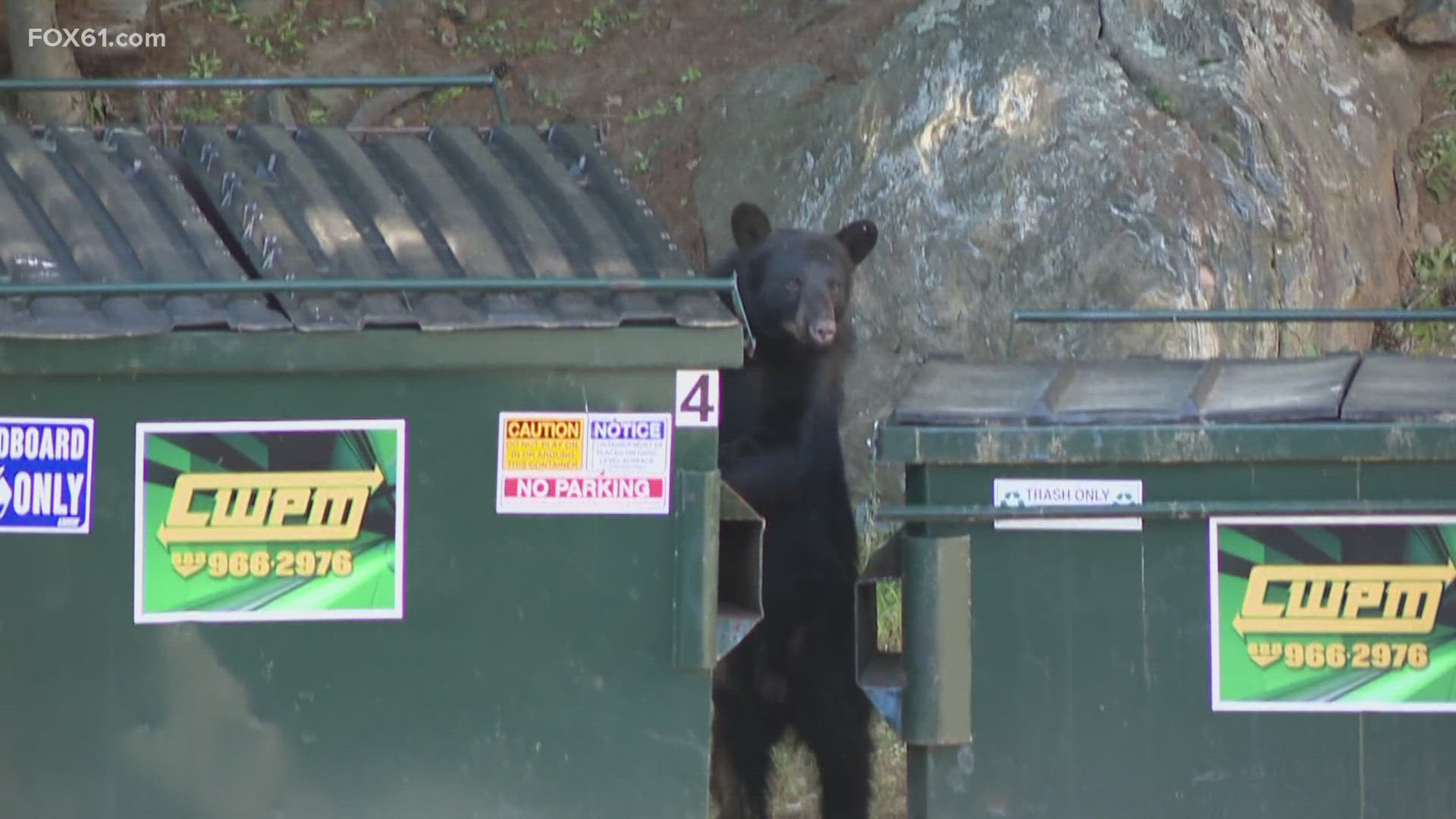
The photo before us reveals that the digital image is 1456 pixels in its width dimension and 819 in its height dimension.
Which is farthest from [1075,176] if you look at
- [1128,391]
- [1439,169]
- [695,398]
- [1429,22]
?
[695,398]

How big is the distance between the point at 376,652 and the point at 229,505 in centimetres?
41

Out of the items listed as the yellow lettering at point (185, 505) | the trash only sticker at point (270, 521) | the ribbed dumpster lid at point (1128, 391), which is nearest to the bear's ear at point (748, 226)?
the ribbed dumpster lid at point (1128, 391)

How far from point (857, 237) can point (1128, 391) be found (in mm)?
2921

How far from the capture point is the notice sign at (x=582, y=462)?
3.87 meters

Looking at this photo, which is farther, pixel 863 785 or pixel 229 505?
pixel 863 785

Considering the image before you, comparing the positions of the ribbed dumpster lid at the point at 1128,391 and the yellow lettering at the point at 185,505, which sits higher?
the ribbed dumpster lid at the point at 1128,391

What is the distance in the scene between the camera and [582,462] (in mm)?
3883

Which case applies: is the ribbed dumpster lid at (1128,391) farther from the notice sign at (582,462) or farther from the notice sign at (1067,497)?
the notice sign at (582,462)

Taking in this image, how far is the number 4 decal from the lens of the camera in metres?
3.88

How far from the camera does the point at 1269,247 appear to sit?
845 cm

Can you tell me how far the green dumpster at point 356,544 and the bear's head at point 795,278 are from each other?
2354 millimetres

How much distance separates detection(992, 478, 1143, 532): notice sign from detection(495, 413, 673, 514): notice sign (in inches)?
26.9

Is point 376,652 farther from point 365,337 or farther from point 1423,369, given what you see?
point 1423,369

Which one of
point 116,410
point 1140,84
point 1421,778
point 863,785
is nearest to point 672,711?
point 116,410
